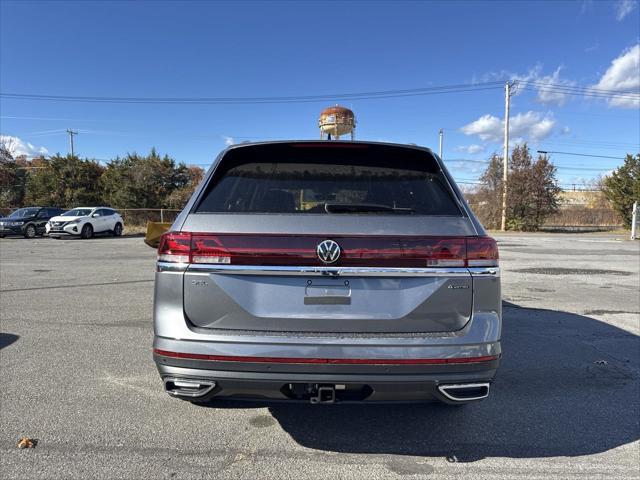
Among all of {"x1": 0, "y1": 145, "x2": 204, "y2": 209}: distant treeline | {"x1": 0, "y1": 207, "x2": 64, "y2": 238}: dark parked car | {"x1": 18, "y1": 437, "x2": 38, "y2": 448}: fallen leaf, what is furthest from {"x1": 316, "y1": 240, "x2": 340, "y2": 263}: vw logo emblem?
{"x1": 0, "y1": 145, "x2": 204, "y2": 209}: distant treeline

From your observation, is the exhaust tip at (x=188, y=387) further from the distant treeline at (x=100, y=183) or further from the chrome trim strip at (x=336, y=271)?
the distant treeline at (x=100, y=183)

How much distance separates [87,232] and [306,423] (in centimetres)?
2311

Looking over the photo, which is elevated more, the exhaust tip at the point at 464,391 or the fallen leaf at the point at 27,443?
the exhaust tip at the point at 464,391

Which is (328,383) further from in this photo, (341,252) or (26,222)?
(26,222)

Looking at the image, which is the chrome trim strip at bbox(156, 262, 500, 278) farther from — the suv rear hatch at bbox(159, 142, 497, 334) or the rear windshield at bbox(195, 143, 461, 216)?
the rear windshield at bbox(195, 143, 461, 216)

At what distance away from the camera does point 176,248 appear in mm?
2561

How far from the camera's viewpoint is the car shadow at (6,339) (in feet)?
16.6

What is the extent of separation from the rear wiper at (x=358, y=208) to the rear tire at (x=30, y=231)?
993 inches

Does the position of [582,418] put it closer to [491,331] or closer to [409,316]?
[491,331]

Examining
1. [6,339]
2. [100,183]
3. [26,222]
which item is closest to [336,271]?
[6,339]

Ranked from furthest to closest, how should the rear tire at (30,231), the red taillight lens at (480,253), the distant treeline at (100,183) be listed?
the distant treeline at (100,183) → the rear tire at (30,231) → the red taillight lens at (480,253)

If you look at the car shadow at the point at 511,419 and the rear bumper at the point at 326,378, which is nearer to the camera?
the rear bumper at the point at 326,378

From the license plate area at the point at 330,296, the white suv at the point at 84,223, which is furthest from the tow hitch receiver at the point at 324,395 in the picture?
the white suv at the point at 84,223

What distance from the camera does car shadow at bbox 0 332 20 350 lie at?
5.05 m
